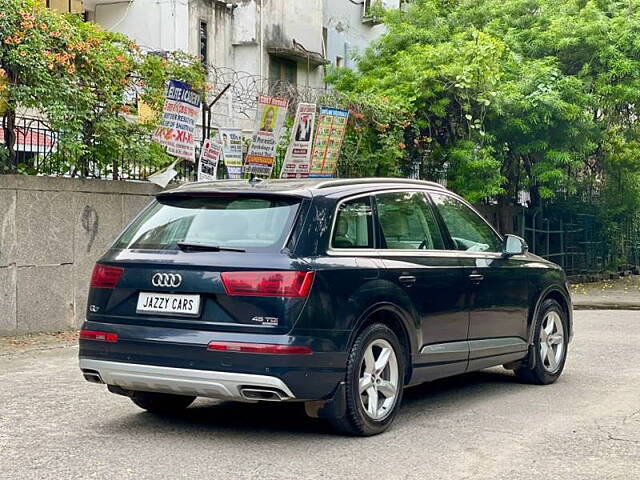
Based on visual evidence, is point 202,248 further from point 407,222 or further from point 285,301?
point 407,222

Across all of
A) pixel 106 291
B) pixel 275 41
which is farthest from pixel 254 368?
pixel 275 41

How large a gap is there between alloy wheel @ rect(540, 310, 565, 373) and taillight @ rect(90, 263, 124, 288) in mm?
4022

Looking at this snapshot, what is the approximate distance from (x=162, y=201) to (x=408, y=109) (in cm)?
1225

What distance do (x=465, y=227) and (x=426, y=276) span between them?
1.07m

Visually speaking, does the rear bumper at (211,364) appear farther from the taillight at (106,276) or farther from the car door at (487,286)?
the car door at (487,286)

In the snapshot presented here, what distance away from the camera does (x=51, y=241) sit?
467 inches

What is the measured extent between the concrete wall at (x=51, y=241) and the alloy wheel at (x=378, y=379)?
5992 millimetres

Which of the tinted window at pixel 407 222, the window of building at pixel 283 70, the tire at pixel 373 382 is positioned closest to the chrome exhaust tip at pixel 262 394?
the tire at pixel 373 382

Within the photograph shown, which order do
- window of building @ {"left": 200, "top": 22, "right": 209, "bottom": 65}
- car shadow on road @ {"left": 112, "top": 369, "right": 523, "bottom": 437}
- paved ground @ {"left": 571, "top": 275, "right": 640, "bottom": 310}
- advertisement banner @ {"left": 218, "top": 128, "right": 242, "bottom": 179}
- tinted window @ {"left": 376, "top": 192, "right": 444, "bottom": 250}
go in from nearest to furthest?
car shadow on road @ {"left": 112, "top": 369, "right": 523, "bottom": 437}
tinted window @ {"left": 376, "top": 192, "right": 444, "bottom": 250}
advertisement banner @ {"left": 218, "top": 128, "right": 242, "bottom": 179}
paved ground @ {"left": 571, "top": 275, "right": 640, "bottom": 310}
window of building @ {"left": 200, "top": 22, "right": 209, "bottom": 65}

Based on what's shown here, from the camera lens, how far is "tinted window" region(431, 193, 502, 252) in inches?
308

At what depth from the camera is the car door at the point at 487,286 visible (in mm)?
7754

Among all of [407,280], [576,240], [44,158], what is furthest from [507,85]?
[407,280]

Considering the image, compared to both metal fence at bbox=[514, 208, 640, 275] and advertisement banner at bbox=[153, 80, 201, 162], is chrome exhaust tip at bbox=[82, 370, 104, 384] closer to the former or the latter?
advertisement banner at bbox=[153, 80, 201, 162]

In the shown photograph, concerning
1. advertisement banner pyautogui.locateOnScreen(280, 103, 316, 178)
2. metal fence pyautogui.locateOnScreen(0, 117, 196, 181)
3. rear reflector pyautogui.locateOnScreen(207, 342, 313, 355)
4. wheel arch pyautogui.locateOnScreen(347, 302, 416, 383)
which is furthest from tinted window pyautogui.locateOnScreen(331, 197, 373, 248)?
advertisement banner pyautogui.locateOnScreen(280, 103, 316, 178)
